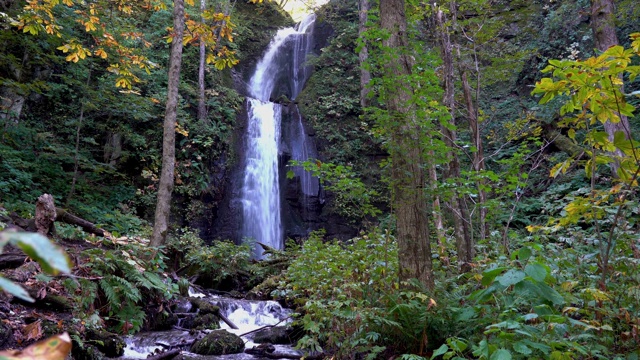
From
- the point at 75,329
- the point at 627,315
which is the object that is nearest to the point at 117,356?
the point at 75,329

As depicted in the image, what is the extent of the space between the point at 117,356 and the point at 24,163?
24.5 feet

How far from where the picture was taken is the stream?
18.2 ft

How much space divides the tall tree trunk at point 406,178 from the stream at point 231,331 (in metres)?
2.19

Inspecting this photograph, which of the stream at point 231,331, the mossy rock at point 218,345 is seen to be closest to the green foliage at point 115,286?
the stream at point 231,331

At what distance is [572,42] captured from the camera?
14461 mm

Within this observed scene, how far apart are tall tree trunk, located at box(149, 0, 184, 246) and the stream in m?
1.53

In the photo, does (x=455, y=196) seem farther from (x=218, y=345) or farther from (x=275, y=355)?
(x=218, y=345)

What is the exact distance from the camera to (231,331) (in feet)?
22.6

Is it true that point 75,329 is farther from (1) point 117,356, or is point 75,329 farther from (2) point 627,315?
(2) point 627,315

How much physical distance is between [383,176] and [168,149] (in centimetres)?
487

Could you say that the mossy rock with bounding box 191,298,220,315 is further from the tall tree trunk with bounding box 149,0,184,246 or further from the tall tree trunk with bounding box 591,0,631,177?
the tall tree trunk with bounding box 591,0,631,177

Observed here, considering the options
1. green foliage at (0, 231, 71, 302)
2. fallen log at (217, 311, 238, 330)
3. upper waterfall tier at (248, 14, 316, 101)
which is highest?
upper waterfall tier at (248, 14, 316, 101)

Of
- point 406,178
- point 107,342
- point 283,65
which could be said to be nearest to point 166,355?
point 107,342

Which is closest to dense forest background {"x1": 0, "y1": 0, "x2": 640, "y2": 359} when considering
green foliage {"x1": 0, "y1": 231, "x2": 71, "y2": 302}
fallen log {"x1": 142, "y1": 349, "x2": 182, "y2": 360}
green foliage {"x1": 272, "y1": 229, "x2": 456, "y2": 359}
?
green foliage {"x1": 272, "y1": 229, "x2": 456, "y2": 359}
